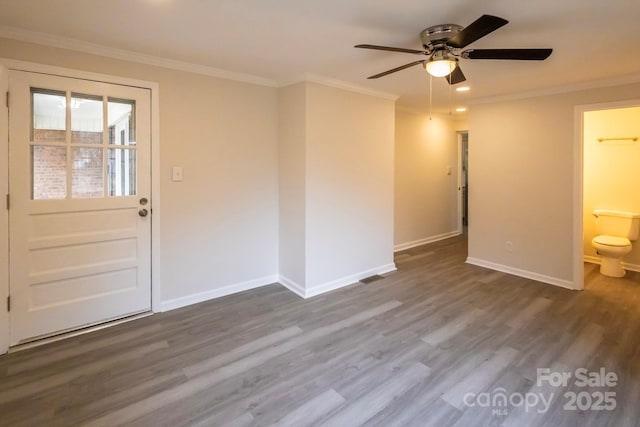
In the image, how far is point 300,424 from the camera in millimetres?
1781

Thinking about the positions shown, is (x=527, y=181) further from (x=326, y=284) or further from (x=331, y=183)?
(x=326, y=284)

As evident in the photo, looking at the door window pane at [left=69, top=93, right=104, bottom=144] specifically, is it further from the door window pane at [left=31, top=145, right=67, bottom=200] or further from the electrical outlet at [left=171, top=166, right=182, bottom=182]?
the electrical outlet at [left=171, top=166, right=182, bottom=182]

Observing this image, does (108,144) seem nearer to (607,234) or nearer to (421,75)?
(421,75)

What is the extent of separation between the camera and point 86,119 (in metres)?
2.69

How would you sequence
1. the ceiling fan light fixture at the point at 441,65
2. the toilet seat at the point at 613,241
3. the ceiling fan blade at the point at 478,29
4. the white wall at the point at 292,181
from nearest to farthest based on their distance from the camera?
the ceiling fan blade at the point at 478,29 < the ceiling fan light fixture at the point at 441,65 < the white wall at the point at 292,181 < the toilet seat at the point at 613,241

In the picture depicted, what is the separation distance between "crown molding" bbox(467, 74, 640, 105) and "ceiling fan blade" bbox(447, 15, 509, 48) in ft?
8.10

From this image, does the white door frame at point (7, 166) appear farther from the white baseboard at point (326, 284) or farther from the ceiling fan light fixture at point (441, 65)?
the ceiling fan light fixture at point (441, 65)

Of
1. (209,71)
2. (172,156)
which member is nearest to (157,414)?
(172,156)

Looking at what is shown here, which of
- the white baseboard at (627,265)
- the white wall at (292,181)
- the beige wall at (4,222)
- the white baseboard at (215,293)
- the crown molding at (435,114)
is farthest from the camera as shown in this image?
the crown molding at (435,114)

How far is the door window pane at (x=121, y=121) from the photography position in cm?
281

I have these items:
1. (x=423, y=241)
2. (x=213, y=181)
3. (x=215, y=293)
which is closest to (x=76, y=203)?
(x=213, y=181)

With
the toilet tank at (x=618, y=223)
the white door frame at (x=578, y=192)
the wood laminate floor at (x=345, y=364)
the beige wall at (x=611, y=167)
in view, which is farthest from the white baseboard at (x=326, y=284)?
the beige wall at (x=611, y=167)

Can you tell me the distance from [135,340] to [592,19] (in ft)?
12.9

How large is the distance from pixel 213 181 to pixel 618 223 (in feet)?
16.5
